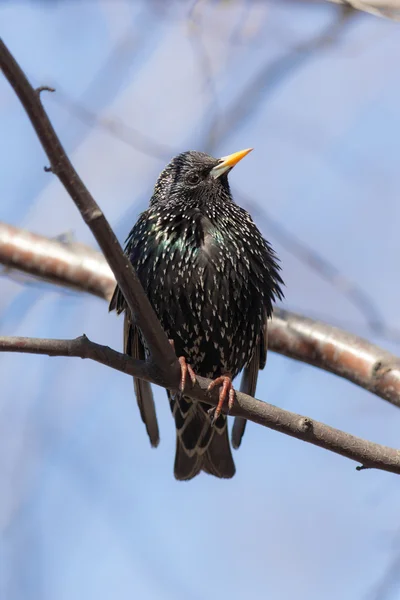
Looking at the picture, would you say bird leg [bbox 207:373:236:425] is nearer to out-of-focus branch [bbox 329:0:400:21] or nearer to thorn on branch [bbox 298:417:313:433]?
thorn on branch [bbox 298:417:313:433]

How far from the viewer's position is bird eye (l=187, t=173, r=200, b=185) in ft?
13.1

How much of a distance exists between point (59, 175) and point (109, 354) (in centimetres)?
68

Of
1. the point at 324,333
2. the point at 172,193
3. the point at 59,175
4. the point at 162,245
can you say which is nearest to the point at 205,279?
the point at 162,245

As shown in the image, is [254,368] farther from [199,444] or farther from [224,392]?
[224,392]

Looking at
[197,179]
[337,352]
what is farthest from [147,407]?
[197,179]

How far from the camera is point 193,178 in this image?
4.01m

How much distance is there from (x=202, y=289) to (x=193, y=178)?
78 cm

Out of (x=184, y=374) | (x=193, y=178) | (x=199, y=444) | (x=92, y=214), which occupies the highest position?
(x=193, y=178)

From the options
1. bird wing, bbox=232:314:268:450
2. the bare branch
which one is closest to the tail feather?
bird wing, bbox=232:314:268:450

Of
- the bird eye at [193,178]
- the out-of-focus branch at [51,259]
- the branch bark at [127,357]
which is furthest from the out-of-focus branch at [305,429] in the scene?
the out-of-focus branch at [51,259]

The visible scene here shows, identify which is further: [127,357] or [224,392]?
[224,392]

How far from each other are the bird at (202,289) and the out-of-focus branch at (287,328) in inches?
14.0

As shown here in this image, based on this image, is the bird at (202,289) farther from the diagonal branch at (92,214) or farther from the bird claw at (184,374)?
the diagonal branch at (92,214)

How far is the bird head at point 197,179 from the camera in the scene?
12.9ft
